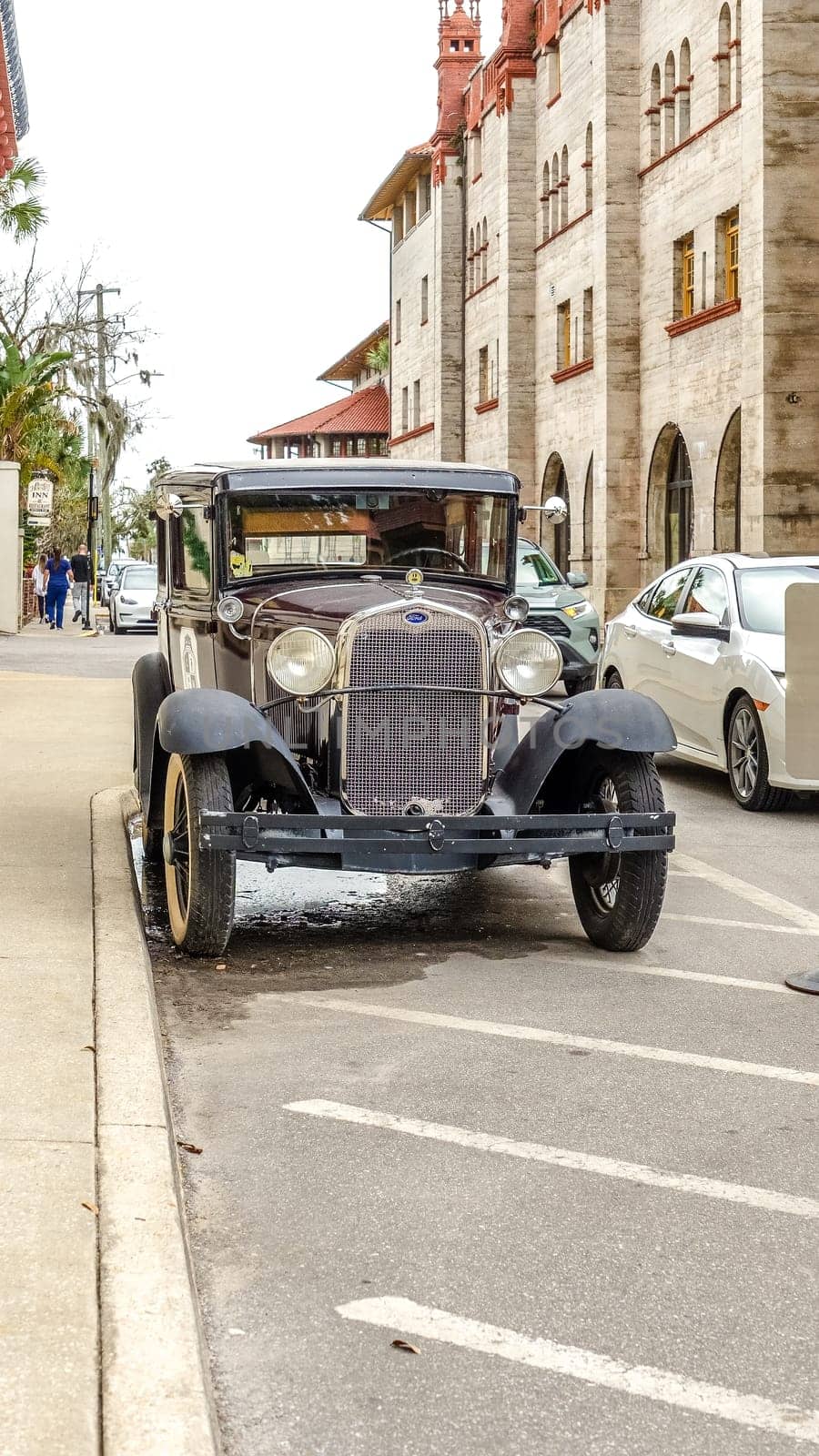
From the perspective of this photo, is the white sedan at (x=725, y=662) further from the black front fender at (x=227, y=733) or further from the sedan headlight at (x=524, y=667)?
the black front fender at (x=227, y=733)

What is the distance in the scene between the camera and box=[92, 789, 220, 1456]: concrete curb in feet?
9.82

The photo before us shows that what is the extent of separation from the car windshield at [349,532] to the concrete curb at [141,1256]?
2.35 meters

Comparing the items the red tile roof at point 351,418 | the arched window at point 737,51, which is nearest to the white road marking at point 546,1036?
the arched window at point 737,51

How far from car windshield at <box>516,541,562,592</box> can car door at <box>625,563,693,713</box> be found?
7058 millimetres

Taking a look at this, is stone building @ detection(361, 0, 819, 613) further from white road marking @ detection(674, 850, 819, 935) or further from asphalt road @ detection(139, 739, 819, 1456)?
asphalt road @ detection(139, 739, 819, 1456)

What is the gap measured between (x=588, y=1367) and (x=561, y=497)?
36211 mm

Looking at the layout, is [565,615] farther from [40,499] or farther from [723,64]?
[40,499]

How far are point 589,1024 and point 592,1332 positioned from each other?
2445 millimetres

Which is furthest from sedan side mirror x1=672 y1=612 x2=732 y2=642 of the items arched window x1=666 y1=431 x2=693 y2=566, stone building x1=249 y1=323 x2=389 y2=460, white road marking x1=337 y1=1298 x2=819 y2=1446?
stone building x1=249 y1=323 x2=389 y2=460

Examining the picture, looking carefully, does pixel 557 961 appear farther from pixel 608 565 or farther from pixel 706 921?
pixel 608 565

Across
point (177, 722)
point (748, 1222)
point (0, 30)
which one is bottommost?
point (748, 1222)

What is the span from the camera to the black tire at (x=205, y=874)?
666 cm

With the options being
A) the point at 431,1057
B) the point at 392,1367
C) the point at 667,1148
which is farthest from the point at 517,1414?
the point at 431,1057

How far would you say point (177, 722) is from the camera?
22.0ft
